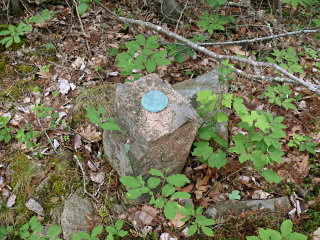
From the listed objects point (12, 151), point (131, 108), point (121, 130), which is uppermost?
point (131, 108)

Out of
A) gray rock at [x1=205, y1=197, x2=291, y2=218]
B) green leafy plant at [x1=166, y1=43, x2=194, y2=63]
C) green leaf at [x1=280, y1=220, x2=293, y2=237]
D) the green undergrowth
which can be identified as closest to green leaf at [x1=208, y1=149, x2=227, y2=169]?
gray rock at [x1=205, y1=197, x2=291, y2=218]

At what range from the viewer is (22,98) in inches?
158

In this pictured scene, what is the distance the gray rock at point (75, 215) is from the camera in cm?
285

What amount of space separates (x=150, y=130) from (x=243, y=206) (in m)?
1.34

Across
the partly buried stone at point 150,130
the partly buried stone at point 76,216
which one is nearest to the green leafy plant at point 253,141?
the partly buried stone at point 150,130

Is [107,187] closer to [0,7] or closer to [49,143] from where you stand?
[49,143]

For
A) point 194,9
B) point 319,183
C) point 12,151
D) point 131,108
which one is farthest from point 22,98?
point 319,183

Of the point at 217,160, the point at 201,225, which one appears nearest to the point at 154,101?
the point at 217,160

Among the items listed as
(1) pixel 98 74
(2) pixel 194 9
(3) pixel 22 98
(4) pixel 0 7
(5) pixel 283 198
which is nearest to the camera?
(5) pixel 283 198

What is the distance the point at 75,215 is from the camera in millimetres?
2928

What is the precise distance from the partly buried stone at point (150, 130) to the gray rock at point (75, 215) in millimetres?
562

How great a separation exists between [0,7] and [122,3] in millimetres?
2246

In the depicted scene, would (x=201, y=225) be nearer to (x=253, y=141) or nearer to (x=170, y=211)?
(x=170, y=211)

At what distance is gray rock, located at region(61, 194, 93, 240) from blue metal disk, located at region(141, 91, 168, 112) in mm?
1279
